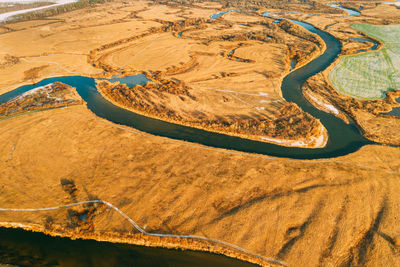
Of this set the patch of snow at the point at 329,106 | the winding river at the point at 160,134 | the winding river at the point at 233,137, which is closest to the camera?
the winding river at the point at 160,134

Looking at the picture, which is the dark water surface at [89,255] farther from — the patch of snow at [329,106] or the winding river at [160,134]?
the patch of snow at [329,106]

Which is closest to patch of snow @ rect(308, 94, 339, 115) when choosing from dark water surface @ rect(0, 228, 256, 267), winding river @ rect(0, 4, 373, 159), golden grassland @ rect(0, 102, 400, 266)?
winding river @ rect(0, 4, 373, 159)

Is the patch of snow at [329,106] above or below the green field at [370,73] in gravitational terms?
below

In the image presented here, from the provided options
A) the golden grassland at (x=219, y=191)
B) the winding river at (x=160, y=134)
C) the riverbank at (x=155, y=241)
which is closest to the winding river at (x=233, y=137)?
the winding river at (x=160, y=134)

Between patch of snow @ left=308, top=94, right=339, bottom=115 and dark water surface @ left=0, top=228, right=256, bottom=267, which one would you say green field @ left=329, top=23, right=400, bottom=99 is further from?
dark water surface @ left=0, top=228, right=256, bottom=267

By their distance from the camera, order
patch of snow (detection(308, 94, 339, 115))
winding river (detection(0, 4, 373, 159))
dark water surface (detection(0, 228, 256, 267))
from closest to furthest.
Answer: dark water surface (detection(0, 228, 256, 267)) < winding river (detection(0, 4, 373, 159)) < patch of snow (detection(308, 94, 339, 115))

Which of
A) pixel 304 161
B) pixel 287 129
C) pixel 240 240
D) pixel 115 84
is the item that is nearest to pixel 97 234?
pixel 240 240

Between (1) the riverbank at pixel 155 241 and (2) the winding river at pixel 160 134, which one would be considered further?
(2) the winding river at pixel 160 134
